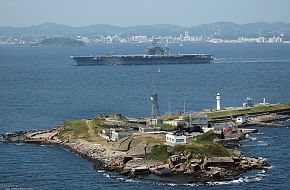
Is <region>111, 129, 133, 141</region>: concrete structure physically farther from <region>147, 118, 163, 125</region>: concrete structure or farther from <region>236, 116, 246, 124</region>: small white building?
<region>236, 116, 246, 124</region>: small white building

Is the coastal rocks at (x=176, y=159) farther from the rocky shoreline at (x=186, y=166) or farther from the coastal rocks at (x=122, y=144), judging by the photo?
the coastal rocks at (x=122, y=144)

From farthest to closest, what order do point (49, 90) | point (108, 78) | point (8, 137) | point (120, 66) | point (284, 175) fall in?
point (120, 66)
point (108, 78)
point (49, 90)
point (8, 137)
point (284, 175)

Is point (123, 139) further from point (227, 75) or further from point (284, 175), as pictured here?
point (227, 75)

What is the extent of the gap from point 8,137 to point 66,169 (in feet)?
44.8

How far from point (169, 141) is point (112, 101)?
3293cm

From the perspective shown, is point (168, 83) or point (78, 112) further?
point (168, 83)

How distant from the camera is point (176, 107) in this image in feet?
231

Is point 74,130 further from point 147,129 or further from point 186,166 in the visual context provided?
point 186,166

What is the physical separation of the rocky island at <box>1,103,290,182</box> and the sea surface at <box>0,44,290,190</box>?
120cm

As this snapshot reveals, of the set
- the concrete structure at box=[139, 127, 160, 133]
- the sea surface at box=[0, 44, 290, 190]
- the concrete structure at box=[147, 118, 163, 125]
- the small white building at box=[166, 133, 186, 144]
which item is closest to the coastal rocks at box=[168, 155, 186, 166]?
the sea surface at box=[0, 44, 290, 190]

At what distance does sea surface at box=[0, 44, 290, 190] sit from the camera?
3772cm

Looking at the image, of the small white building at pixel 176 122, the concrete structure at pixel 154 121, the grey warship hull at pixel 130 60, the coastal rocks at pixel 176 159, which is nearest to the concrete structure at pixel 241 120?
the small white building at pixel 176 122

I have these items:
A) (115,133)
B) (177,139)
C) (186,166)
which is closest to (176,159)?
(186,166)

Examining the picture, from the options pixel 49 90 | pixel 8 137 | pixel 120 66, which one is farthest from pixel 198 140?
pixel 120 66
